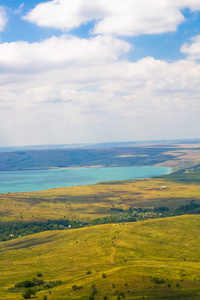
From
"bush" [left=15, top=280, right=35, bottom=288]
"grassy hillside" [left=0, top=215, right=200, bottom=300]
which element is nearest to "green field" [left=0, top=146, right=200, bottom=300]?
"grassy hillside" [left=0, top=215, right=200, bottom=300]

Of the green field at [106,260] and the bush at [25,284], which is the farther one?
the bush at [25,284]

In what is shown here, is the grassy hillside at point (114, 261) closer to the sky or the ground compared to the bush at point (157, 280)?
closer to the ground

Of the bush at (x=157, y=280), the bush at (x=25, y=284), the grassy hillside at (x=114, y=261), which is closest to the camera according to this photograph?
the grassy hillside at (x=114, y=261)

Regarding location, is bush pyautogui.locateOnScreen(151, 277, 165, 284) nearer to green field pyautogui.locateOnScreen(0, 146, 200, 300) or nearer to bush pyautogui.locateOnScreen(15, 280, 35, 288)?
green field pyautogui.locateOnScreen(0, 146, 200, 300)

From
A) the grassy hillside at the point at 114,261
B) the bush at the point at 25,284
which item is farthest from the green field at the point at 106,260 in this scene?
the bush at the point at 25,284

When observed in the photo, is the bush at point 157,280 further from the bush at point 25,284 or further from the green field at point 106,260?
the bush at point 25,284

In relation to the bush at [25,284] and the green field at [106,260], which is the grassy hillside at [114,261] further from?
the bush at [25,284]

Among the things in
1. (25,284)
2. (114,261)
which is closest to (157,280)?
(114,261)

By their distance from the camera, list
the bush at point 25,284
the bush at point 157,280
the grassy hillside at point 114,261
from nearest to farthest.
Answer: the grassy hillside at point 114,261
the bush at point 157,280
the bush at point 25,284

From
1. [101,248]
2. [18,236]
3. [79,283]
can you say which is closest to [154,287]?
[79,283]
